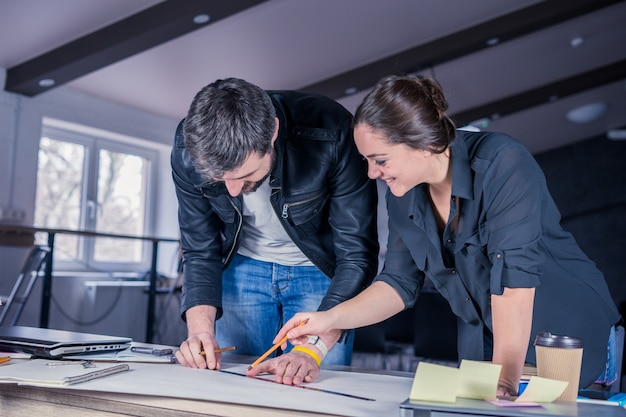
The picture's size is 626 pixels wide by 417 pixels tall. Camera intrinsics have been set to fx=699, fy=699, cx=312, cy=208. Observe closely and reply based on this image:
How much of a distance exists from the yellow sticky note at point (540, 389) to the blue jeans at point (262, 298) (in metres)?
0.83

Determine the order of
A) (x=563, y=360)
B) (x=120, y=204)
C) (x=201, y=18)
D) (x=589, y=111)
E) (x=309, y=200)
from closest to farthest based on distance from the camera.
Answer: (x=563, y=360), (x=309, y=200), (x=201, y=18), (x=120, y=204), (x=589, y=111)

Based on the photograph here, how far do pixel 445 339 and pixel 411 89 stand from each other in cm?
265

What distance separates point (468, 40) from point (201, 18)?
8.64 feet

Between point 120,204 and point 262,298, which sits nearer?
point 262,298

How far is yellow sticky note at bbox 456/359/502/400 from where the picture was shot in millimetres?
820

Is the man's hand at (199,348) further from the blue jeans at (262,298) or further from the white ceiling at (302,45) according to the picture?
the white ceiling at (302,45)

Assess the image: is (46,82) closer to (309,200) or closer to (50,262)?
(50,262)

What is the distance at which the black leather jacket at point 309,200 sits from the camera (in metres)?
1.52

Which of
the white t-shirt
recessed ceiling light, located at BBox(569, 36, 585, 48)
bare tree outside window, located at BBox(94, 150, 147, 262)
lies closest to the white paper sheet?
the white t-shirt

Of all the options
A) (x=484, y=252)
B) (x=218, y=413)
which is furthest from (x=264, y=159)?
(x=218, y=413)

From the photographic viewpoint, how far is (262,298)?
1670mm

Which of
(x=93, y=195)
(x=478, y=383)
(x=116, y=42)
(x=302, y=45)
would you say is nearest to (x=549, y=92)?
(x=302, y=45)

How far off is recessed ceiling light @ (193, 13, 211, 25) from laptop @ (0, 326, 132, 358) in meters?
3.56

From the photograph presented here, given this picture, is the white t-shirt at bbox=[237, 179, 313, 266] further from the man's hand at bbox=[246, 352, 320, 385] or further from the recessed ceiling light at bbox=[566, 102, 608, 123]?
the recessed ceiling light at bbox=[566, 102, 608, 123]
